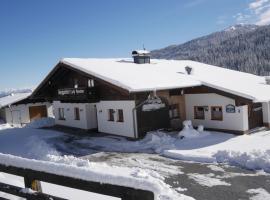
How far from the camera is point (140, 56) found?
27.3 m

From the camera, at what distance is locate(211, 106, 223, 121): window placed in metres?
21.6

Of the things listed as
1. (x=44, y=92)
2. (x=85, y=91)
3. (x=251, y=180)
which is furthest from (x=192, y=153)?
(x=44, y=92)

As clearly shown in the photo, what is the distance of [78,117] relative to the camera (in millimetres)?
26375

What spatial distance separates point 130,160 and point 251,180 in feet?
20.1

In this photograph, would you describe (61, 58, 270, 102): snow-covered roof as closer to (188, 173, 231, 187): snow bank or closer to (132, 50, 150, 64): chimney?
(132, 50, 150, 64): chimney

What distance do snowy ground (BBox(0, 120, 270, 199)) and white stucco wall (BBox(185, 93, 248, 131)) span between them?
0.91 metres

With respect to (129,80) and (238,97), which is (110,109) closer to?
(129,80)

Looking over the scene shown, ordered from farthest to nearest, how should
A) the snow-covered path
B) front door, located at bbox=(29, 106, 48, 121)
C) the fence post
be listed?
front door, located at bbox=(29, 106, 48, 121), the snow-covered path, the fence post

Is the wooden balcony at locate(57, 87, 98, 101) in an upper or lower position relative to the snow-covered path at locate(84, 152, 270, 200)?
upper

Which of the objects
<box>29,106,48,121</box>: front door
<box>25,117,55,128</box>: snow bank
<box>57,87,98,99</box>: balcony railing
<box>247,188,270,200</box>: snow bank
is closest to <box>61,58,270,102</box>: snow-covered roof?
<box>57,87,98,99</box>: balcony railing

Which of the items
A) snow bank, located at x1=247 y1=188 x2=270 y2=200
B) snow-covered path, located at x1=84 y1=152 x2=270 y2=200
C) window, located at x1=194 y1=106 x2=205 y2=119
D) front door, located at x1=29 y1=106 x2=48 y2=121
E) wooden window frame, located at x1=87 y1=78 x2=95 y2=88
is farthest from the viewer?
front door, located at x1=29 y1=106 x2=48 y2=121

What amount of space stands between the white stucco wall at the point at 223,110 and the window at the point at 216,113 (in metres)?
0.22

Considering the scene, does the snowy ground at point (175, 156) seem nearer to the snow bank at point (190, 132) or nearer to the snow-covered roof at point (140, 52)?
the snow bank at point (190, 132)

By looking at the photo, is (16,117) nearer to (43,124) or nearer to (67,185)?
(43,124)
